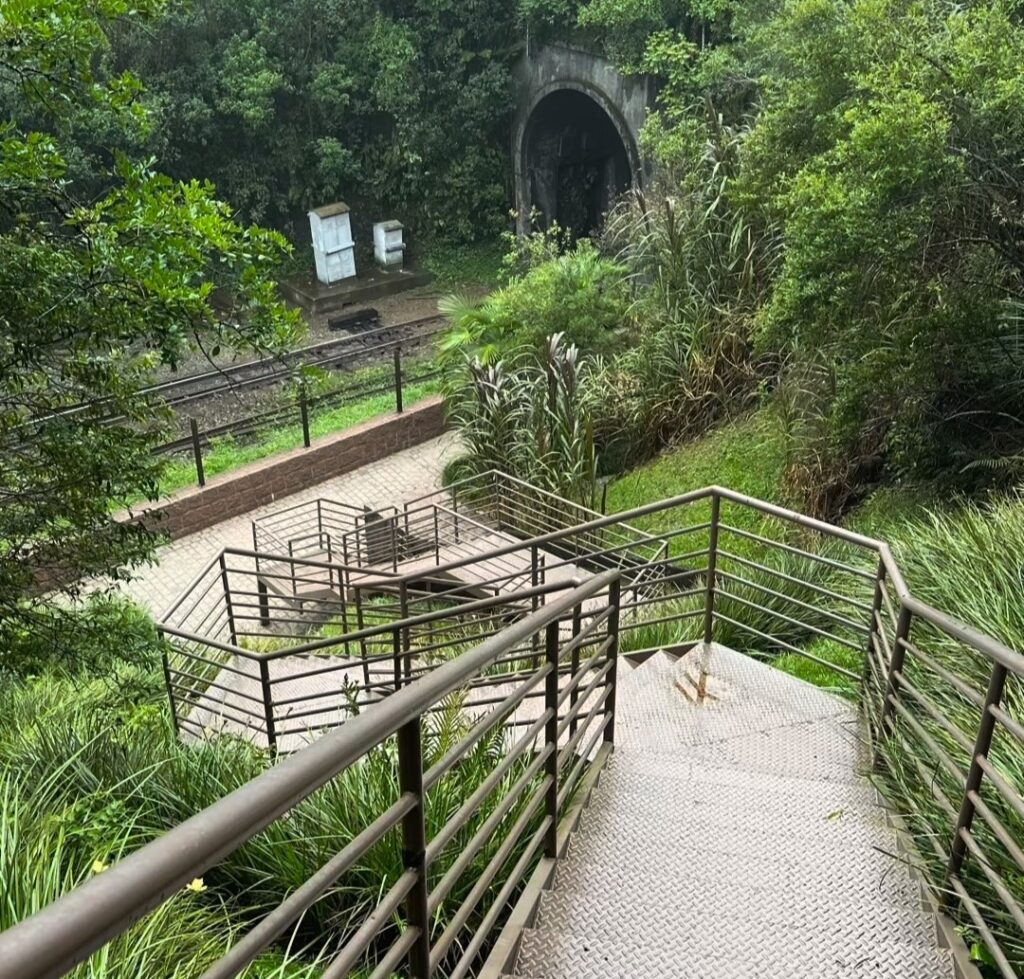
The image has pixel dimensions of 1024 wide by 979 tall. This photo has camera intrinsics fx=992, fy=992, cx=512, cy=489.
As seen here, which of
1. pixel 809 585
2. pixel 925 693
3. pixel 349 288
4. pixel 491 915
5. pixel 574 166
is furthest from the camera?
pixel 574 166

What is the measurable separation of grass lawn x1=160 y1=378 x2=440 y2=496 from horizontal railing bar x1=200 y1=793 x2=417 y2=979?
1202cm

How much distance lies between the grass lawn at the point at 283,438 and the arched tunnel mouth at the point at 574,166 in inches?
354

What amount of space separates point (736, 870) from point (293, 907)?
2177 millimetres

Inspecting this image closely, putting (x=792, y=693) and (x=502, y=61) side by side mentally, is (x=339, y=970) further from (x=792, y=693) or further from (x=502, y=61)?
(x=502, y=61)

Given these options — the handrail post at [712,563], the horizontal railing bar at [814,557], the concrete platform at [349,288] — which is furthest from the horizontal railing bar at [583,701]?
the concrete platform at [349,288]

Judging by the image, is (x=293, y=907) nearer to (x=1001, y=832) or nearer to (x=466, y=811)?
(x=466, y=811)

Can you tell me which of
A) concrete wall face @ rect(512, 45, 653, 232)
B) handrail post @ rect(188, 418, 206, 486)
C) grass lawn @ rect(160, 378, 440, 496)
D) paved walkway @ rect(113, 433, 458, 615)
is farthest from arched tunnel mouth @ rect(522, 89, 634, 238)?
handrail post @ rect(188, 418, 206, 486)

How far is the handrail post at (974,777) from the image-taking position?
2.41 meters

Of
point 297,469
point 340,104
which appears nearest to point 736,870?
point 297,469

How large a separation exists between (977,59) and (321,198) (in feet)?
63.4

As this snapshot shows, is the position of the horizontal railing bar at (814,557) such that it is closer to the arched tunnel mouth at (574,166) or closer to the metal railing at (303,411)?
the metal railing at (303,411)

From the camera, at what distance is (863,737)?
3.98m

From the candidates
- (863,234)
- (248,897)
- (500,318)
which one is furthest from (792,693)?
(500,318)

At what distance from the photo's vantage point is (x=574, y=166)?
2422cm
